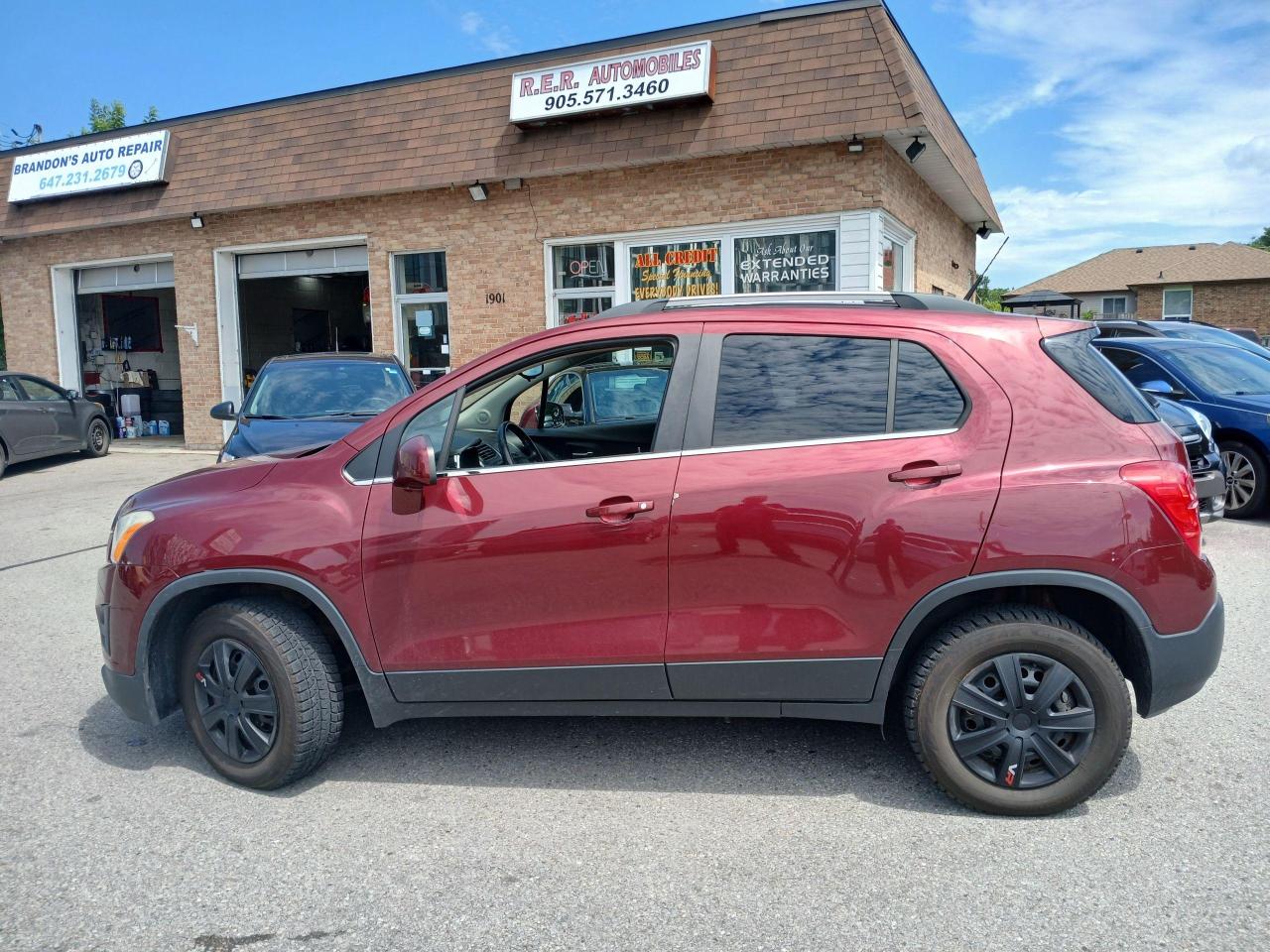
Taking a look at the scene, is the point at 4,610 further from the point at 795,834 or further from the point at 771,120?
the point at 771,120

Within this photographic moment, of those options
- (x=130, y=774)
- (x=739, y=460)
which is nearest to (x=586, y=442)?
(x=739, y=460)

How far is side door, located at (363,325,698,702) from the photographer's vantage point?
131 inches

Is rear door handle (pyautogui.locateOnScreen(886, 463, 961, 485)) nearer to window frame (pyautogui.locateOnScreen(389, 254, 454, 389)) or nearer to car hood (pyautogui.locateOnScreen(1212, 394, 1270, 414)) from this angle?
car hood (pyautogui.locateOnScreen(1212, 394, 1270, 414))

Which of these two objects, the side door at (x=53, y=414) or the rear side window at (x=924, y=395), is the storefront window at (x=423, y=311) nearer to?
the side door at (x=53, y=414)

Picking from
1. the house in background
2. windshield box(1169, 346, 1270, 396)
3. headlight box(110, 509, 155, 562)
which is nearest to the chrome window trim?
headlight box(110, 509, 155, 562)

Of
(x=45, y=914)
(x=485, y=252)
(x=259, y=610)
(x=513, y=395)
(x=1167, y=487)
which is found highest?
(x=485, y=252)

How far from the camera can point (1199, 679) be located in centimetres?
328

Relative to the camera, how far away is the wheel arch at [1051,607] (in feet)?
10.3

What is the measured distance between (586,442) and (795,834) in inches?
94.1

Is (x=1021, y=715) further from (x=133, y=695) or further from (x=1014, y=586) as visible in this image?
(x=133, y=695)

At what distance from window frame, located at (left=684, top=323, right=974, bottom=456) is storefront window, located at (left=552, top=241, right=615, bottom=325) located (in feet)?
32.9

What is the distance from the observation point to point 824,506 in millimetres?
3209

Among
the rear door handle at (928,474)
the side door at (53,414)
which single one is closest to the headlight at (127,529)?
the rear door handle at (928,474)

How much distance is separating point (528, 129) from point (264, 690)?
11.0 meters
